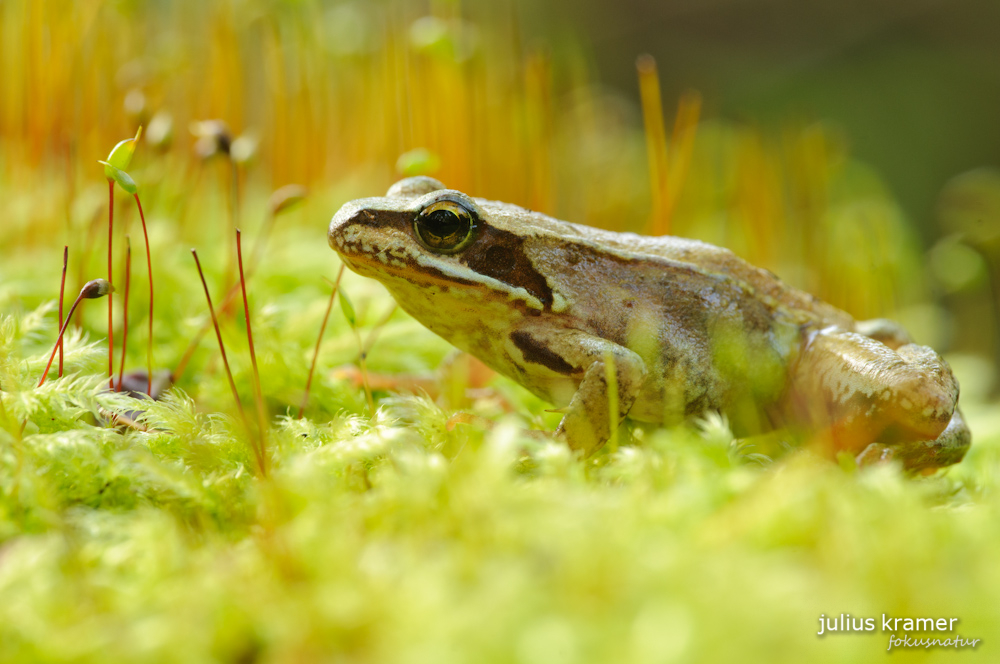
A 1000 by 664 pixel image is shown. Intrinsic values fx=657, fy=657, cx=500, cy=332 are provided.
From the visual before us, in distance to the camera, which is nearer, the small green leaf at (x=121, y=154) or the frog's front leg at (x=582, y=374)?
the small green leaf at (x=121, y=154)

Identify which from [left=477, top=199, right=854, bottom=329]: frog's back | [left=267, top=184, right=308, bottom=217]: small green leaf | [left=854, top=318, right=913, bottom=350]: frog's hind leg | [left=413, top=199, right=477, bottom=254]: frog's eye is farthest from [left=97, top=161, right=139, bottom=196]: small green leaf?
[left=854, top=318, right=913, bottom=350]: frog's hind leg

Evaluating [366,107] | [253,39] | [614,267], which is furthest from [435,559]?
[253,39]

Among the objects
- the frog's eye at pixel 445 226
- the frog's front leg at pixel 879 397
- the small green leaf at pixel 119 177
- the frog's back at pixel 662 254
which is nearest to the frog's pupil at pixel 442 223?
the frog's eye at pixel 445 226

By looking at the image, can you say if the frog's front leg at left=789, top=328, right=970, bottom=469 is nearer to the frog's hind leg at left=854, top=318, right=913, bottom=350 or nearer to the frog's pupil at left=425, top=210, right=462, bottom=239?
the frog's hind leg at left=854, top=318, right=913, bottom=350

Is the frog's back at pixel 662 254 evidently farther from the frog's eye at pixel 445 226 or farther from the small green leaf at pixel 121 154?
the small green leaf at pixel 121 154

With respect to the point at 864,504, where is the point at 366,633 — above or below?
below

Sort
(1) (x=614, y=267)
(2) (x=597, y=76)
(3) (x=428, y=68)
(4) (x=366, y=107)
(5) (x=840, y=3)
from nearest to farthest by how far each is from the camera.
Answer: (1) (x=614, y=267) → (3) (x=428, y=68) → (4) (x=366, y=107) → (5) (x=840, y=3) → (2) (x=597, y=76)

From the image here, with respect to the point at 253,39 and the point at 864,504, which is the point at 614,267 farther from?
the point at 253,39

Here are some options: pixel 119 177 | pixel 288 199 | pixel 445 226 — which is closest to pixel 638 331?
pixel 445 226
